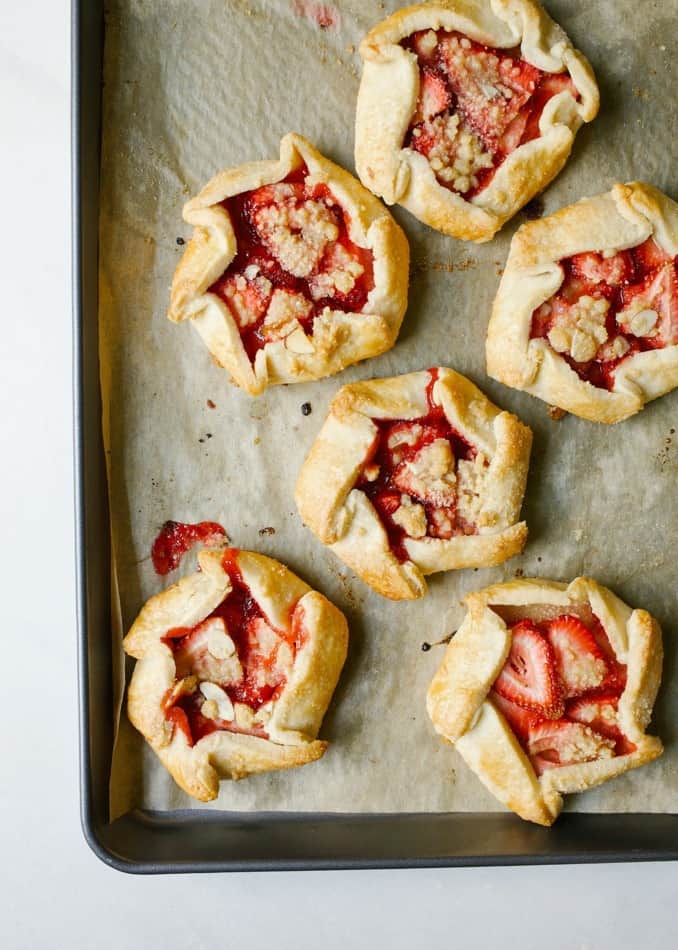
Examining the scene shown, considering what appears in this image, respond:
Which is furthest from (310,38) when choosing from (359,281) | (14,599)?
(14,599)

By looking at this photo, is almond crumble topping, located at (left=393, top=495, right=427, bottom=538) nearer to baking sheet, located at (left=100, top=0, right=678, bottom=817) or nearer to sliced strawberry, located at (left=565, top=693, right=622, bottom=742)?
baking sheet, located at (left=100, top=0, right=678, bottom=817)

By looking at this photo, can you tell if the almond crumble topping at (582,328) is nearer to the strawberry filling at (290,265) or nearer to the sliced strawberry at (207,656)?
the strawberry filling at (290,265)

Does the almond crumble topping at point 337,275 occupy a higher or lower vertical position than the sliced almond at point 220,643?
higher

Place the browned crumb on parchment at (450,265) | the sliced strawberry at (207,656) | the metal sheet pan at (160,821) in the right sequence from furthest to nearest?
the browned crumb on parchment at (450,265) → the sliced strawberry at (207,656) → the metal sheet pan at (160,821)

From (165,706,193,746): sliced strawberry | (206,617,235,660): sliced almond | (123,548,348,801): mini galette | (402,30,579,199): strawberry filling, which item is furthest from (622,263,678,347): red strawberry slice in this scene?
(165,706,193,746): sliced strawberry

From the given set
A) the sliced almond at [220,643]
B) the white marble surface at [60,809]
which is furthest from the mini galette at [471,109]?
the sliced almond at [220,643]

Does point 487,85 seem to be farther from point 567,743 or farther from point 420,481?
point 567,743

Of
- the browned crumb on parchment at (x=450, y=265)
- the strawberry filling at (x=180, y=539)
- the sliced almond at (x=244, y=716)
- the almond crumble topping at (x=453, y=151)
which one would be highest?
the almond crumble topping at (x=453, y=151)
